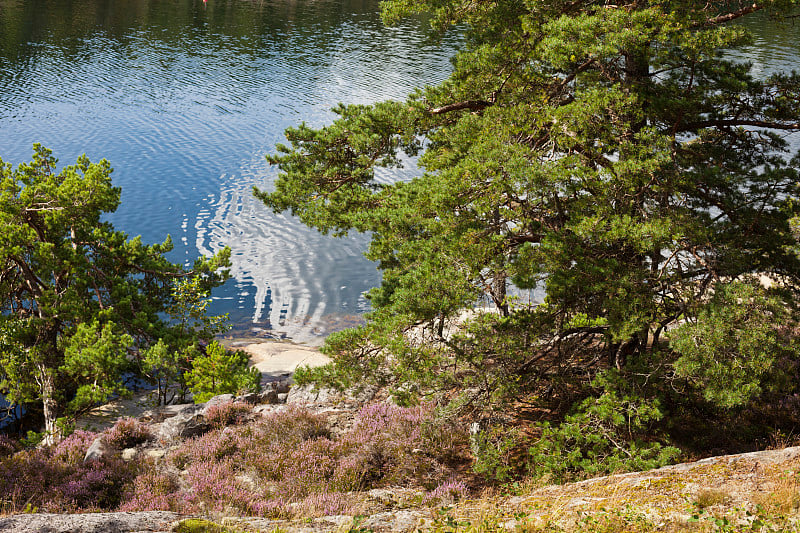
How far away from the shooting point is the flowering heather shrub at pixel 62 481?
26.6ft

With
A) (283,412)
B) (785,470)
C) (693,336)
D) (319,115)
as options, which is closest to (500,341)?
(693,336)

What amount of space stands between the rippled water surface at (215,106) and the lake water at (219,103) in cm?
11

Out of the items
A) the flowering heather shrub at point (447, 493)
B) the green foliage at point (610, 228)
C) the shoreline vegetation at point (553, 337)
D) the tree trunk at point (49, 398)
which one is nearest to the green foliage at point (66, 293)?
the tree trunk at point (49, 398)

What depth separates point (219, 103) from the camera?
42.1 meters

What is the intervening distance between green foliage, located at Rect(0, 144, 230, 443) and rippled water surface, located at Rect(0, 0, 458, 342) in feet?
25.7

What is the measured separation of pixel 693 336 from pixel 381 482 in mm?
5045

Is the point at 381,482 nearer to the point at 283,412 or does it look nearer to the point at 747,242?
the point at 283,412

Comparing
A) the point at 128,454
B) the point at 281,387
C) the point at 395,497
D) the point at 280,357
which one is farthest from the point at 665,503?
the point at 280,357

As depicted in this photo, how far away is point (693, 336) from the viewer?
7043mm

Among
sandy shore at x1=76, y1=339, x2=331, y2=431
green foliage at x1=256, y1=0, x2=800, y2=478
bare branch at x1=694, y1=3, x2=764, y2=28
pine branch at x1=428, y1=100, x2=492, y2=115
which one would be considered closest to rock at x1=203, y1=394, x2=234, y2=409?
sandy shore at x1=76, y1=339, x2=331, y2=431

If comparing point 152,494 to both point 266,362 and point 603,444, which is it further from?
point 266,362

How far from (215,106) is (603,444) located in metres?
40.4

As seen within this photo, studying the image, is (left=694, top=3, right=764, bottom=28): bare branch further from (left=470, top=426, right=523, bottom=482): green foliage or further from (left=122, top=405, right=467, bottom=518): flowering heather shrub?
(left=122, top=405, right=467, bottom=518): flowering heather shrub

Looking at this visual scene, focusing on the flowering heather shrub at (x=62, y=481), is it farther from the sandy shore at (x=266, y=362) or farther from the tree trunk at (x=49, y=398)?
the sandy shore at (x=266, y=362)
